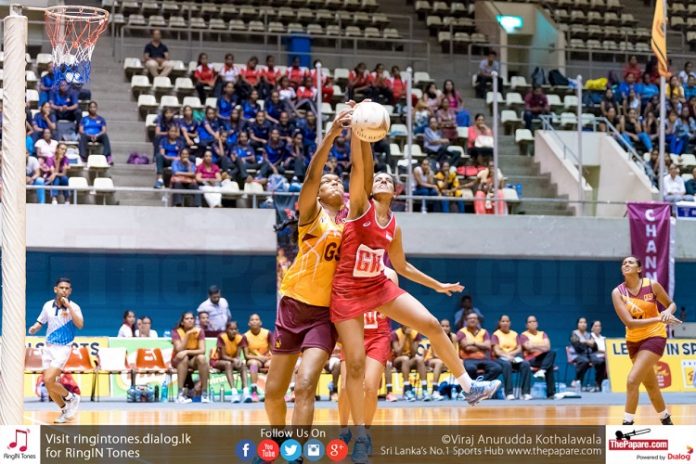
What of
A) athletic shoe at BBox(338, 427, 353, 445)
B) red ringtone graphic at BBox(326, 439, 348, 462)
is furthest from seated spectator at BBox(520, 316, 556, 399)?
red ringtone graphic at BBox(326, 439, 348, 462)

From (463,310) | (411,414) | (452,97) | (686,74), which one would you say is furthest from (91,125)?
(686,74)

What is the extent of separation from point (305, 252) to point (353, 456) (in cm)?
157

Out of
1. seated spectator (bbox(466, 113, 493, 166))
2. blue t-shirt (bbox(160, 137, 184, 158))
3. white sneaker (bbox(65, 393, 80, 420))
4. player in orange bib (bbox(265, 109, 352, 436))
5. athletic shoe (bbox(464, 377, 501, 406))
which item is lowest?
white sneaker (bbox(65, 393, 80, 420))

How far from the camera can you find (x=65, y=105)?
2317 cm

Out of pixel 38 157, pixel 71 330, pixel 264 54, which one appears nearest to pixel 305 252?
pixel 71 330

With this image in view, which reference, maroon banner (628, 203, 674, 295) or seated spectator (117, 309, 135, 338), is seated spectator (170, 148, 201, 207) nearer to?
seated spectator (117, 309, 135, 338)

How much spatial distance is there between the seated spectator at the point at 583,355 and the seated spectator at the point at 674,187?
3882mm

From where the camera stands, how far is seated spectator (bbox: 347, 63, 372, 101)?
25750 mm

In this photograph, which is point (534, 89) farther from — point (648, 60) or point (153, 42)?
point (153, 42)

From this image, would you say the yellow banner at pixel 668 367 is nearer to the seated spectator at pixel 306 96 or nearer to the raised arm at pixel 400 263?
the seated spectator at pixel 306 96

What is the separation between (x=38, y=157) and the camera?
21938 mm

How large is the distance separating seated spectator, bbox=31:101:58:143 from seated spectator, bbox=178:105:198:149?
2512mm

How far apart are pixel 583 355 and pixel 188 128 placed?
9.00 meters

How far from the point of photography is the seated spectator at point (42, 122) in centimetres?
2233
